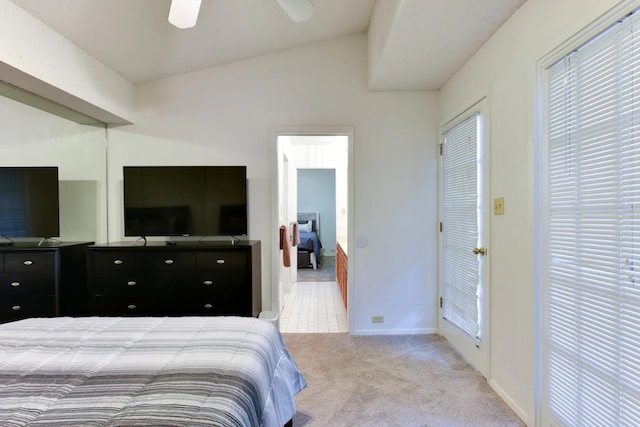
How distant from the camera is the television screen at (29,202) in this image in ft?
9.48

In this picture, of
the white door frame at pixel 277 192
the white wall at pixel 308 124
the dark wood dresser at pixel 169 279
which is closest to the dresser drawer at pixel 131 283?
the dark wood dresser at pixel 169 279

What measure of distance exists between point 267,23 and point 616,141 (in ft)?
8.20

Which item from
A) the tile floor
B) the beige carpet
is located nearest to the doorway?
the tile floor

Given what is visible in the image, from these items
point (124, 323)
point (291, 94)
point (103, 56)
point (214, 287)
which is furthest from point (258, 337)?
point (103, 56)

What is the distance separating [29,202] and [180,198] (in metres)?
1.34

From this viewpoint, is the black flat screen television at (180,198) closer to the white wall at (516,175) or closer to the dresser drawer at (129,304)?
the dresser drawer at (129,304)

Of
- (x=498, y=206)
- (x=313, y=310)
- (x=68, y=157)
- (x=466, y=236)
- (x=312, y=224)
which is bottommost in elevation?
(x=313, y=310)

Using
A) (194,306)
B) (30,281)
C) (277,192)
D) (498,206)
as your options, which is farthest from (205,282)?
(498,206)

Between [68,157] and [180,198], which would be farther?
[68,157]

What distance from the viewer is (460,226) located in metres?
2.74

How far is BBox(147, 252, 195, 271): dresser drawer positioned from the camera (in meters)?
2.79

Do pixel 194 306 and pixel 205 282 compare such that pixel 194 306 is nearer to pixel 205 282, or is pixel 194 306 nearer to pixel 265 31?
pixel 205 282

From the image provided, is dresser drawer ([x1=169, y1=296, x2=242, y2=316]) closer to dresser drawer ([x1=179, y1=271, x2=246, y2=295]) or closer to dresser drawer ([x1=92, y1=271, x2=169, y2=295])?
dresser drawer ([x1=179, y1=271, x2=246, y2=295])

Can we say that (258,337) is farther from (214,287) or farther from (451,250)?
(451,250)
